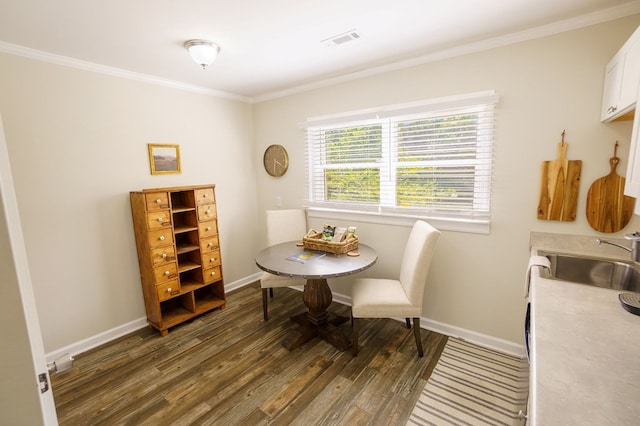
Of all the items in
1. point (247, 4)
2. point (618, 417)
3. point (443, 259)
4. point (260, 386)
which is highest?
point (247, 4)

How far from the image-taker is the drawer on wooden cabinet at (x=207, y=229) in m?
2.92

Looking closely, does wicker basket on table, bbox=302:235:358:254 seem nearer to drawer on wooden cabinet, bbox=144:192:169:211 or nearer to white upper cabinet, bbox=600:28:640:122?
drawer on wooden cabinet, bbox=144:192:169:211

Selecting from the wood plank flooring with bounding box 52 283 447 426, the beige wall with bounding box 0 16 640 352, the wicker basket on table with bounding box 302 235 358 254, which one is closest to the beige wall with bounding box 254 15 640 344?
the beige wall with bounding box 0 16 640 352

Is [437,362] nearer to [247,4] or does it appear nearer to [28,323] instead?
[28,323]

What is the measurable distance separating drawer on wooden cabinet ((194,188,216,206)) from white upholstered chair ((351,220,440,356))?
5.81 ft

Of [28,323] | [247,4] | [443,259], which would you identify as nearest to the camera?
[28,323]

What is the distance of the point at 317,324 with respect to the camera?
2.63m

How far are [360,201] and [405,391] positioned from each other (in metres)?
1.73

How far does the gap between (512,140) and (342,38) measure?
4.80ft

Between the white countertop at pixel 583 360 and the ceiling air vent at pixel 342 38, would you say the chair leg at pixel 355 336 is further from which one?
the ceiling air vent at pixel 342 38

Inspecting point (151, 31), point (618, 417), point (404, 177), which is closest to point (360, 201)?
point (404, 177)

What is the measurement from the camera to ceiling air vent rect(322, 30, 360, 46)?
200 centimetres

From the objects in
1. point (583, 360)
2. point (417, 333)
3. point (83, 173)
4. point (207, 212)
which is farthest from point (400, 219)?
point (83, 173)

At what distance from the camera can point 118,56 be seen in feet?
7.43
